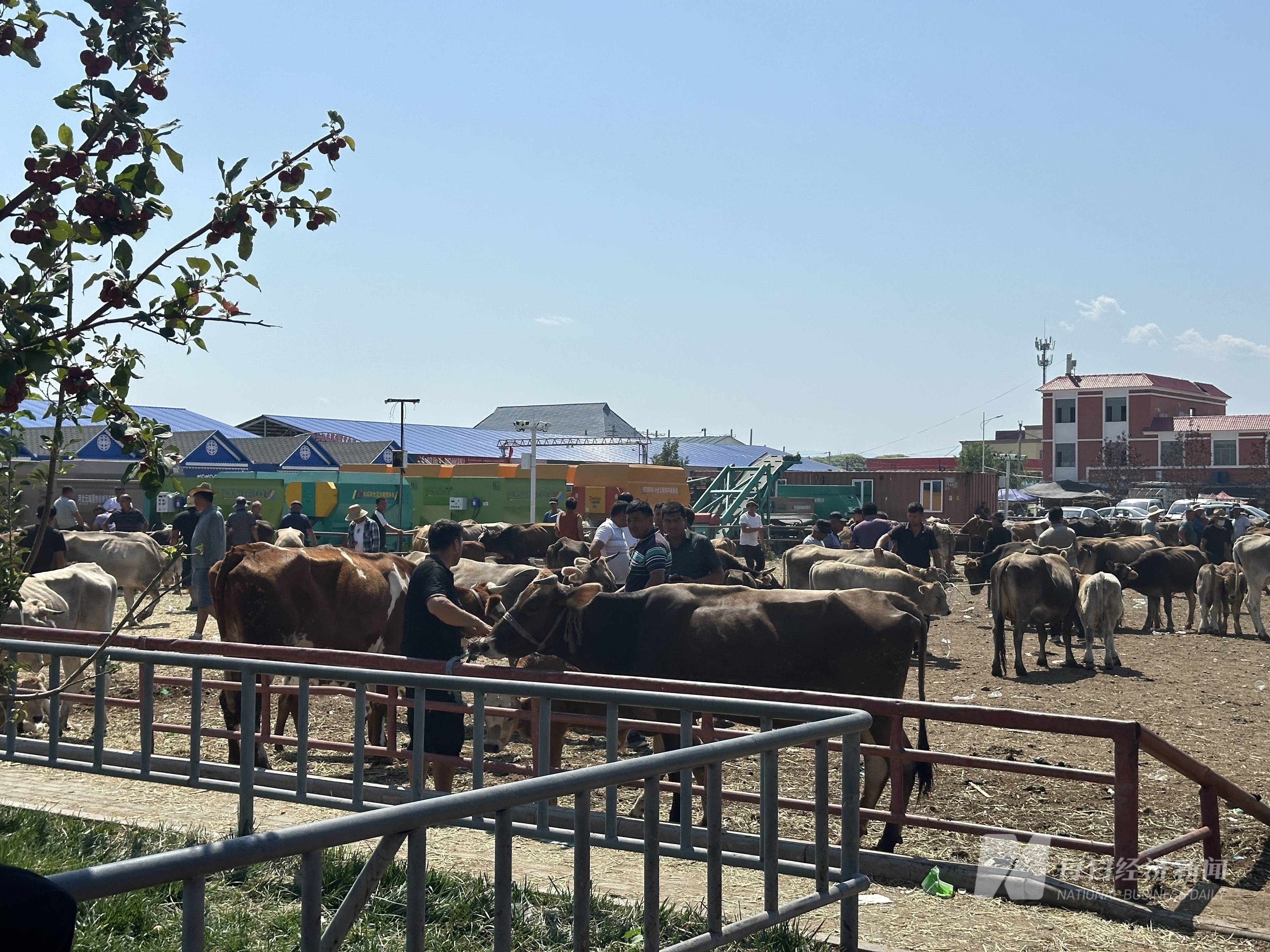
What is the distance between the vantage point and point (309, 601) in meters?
10.2

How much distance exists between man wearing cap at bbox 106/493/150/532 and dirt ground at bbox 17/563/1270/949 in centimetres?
646

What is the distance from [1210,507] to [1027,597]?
33.5 metres

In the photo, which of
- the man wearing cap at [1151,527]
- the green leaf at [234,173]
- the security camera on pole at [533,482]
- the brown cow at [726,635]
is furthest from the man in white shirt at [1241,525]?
the green leaf at [234,173]

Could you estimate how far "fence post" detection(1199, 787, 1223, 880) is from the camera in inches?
259

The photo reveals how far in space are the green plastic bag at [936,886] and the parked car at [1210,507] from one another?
33623 mm

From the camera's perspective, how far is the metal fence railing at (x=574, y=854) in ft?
8.07

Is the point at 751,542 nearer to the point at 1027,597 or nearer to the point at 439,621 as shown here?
the point at 1027,597

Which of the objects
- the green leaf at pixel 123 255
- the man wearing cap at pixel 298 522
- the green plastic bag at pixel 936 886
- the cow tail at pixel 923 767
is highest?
the green leaf at pixel 123 255

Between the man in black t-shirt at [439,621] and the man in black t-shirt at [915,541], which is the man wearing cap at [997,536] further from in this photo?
the man in black t-shirt at [439,621]

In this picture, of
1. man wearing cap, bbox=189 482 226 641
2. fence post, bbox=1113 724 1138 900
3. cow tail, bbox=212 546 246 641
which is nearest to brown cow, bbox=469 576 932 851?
fence post, bbox=1113 724 1138 900

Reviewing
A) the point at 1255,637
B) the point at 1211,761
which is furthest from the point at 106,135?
the point at 1255,637

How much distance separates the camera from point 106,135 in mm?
3746

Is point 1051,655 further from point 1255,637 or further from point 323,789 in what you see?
point 323,789

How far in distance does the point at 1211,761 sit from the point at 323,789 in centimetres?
716
